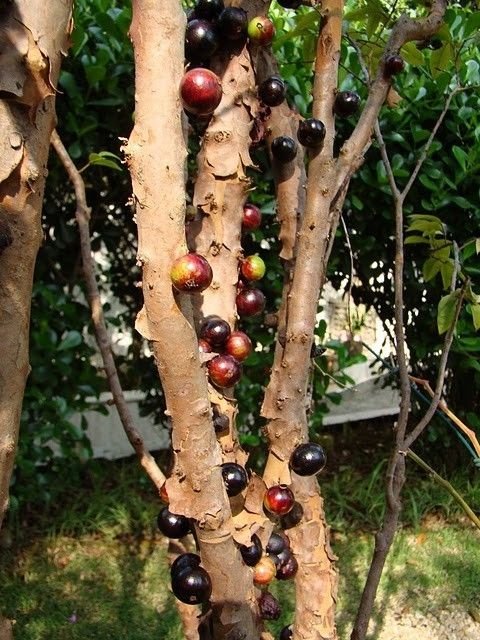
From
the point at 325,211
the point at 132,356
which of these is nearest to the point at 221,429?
the point at 325,211

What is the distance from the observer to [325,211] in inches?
42.9

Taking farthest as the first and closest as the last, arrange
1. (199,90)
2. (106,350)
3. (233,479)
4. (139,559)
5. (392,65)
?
(139,559), (106,350), (392,65), (233,479), (199,90)

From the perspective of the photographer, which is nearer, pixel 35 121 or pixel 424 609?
pixel 35 121

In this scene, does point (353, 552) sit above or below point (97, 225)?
below

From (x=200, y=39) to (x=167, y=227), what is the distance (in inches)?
17.0

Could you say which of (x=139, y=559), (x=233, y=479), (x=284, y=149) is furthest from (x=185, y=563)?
(x=139, y=559)

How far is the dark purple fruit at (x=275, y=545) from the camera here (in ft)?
3.70

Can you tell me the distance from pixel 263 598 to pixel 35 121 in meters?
0.90

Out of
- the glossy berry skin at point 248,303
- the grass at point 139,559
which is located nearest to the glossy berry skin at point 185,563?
the glossy berry skin at point 248,303

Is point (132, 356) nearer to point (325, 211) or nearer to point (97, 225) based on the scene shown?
point (97, 225)

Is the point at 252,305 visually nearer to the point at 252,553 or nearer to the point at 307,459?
the point at 307,459

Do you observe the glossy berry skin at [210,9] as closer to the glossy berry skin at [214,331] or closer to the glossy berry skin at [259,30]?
the glossy berry skin at [259,30]

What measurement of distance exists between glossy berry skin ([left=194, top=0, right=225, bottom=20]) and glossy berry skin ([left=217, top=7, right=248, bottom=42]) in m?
0.04

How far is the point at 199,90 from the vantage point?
94 centimetres
